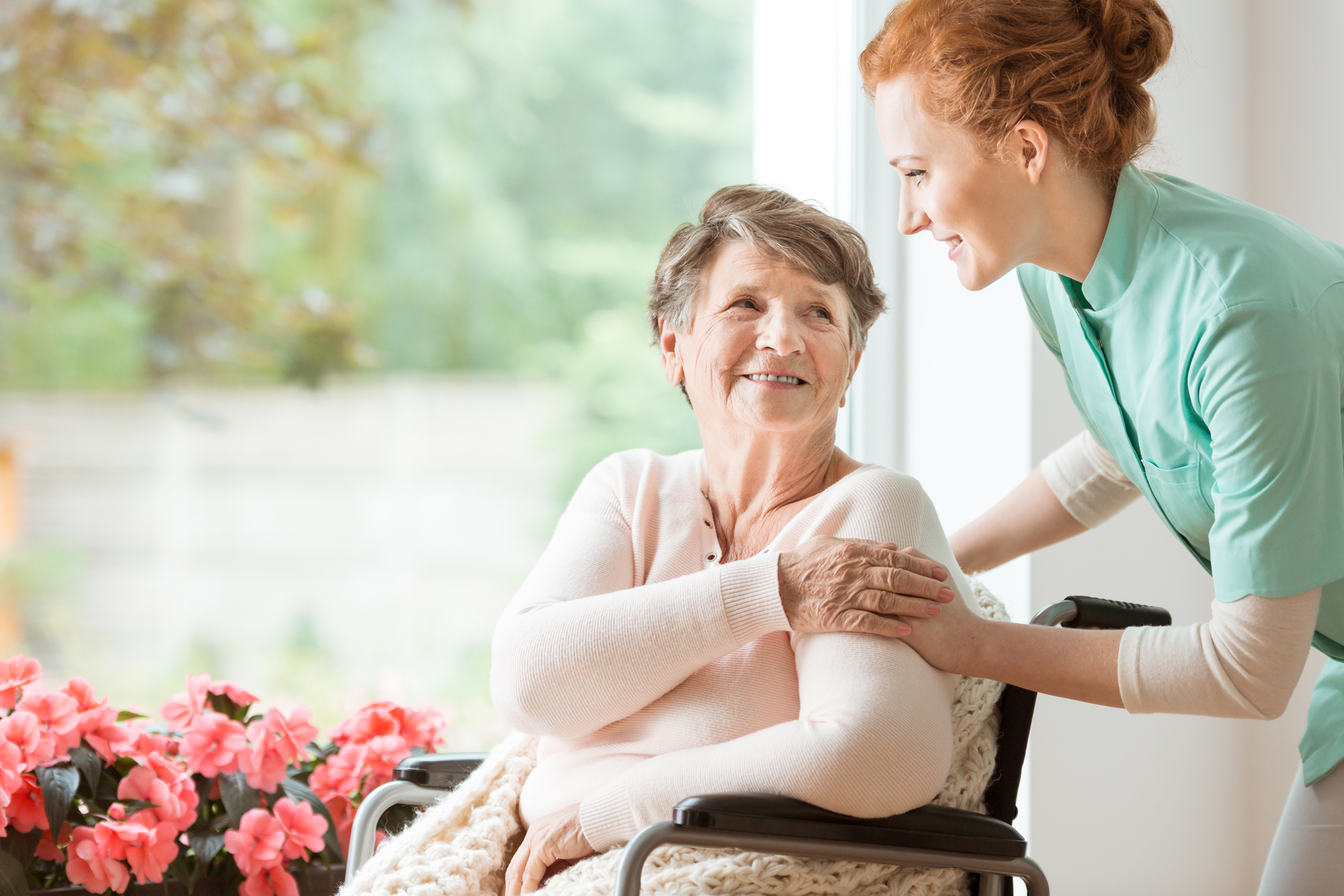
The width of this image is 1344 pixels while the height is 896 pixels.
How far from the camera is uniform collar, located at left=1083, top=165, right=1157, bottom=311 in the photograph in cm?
135

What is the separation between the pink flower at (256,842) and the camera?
1.73m

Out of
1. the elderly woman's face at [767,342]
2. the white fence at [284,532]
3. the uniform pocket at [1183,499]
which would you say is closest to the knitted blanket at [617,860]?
the uniform pocket at [1183,499]

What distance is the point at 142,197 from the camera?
124 inches

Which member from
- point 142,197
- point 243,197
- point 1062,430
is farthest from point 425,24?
point 1062,430

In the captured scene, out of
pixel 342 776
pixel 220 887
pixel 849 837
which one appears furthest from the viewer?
pixel 342 776

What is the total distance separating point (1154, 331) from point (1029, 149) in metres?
0.27

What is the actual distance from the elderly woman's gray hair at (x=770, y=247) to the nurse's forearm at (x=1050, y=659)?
0.48 m

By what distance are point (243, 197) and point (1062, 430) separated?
2.60 m

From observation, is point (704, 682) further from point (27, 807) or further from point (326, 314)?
point (326, 314)

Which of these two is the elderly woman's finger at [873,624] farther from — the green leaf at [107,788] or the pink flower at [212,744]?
the green leaf at [107,788]

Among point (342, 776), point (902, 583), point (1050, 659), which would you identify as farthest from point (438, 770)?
point (1050, 659)

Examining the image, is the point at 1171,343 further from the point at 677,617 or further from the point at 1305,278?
the point at 677,617

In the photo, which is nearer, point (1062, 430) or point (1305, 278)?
point (1305, 278)

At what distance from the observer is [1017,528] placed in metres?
1.75
